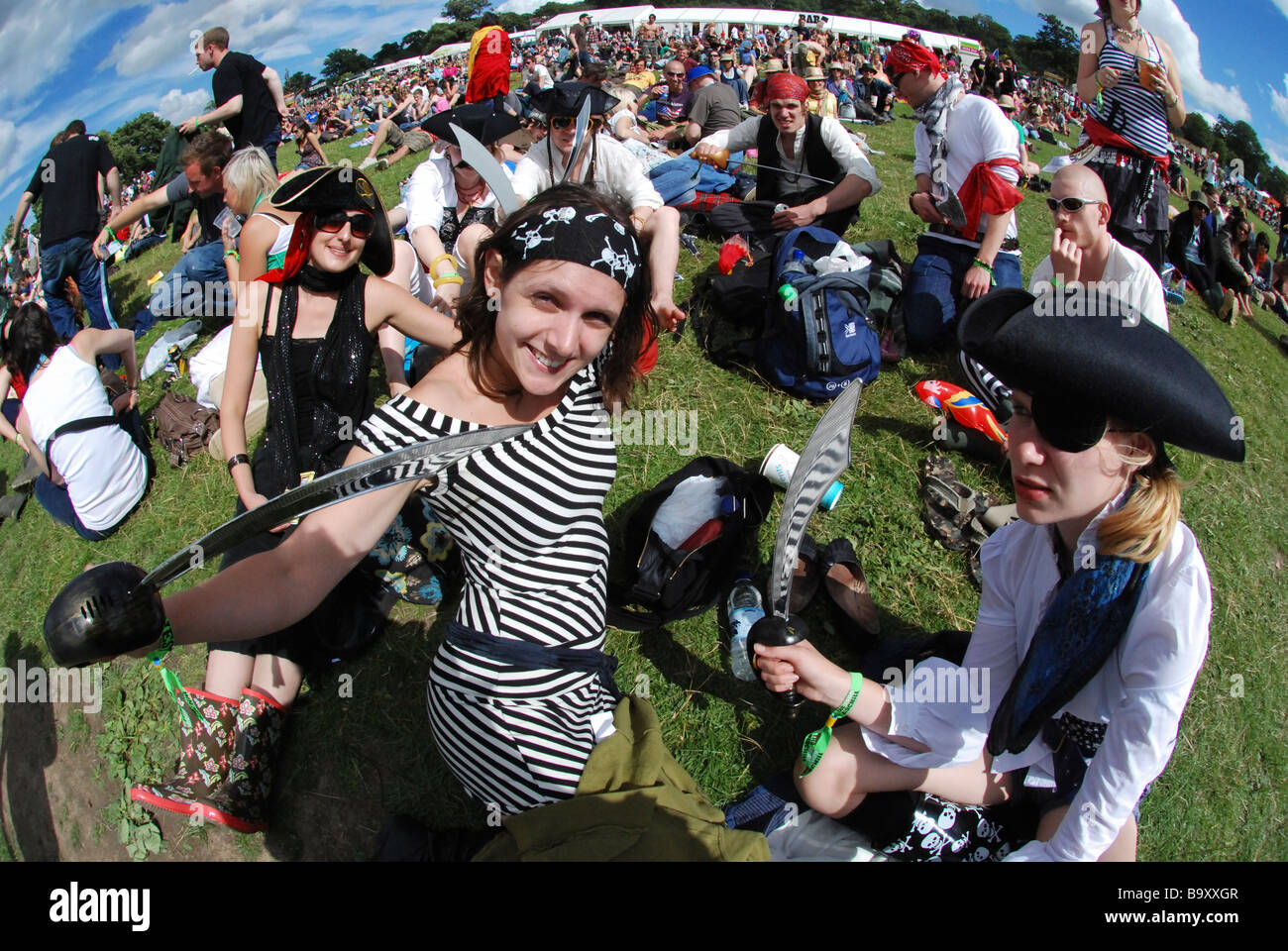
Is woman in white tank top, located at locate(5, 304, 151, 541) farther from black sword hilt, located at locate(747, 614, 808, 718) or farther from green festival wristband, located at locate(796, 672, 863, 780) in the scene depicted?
green festival wristband, located at locate(796, 672, 863, 780)

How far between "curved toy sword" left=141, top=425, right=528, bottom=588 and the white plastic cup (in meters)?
2.54

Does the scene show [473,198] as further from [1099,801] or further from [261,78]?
[1099,801]

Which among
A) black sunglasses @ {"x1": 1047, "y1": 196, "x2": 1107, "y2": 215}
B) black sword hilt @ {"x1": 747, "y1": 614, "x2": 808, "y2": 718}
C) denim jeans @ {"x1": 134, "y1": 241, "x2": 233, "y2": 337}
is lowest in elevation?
denim jeans @ {"x1": 134, "y1": 241, "x2": 233, "y2": 337}

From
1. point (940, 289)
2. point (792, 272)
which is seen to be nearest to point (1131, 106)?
point (940, 289)

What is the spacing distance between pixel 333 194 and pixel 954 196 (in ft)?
14.4

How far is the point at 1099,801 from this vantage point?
72.9 inches

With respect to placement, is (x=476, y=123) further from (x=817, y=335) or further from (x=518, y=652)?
(x=518, y=652)

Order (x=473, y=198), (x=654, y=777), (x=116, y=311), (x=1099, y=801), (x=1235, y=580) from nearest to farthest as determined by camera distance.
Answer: (x=1099, y=801)
(x=654, y=777)
(x=1235, y=580)
(x=473, y=198)
(x=116, y=311)

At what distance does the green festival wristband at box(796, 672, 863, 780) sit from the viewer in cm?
228

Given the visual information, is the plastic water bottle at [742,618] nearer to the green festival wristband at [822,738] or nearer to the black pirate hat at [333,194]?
the green festival wristband at [822,738]

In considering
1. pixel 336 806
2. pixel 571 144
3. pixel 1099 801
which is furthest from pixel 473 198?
pixel 1099 801

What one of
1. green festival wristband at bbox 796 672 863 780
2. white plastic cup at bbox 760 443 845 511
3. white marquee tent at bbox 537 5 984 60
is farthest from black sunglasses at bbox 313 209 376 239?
white marquee tent at bbox 537 5 984 60

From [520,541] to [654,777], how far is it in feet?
2.86

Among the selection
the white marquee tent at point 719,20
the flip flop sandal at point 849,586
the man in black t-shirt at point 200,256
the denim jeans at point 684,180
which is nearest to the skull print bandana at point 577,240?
the flip flop sandal at point 849,586
